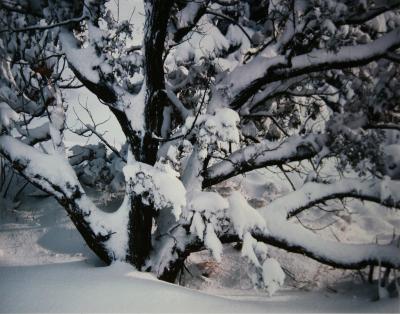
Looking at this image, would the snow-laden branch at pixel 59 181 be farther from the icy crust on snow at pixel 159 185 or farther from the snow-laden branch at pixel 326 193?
the snow-laden branch at pixel 326 193

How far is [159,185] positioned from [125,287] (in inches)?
39.5

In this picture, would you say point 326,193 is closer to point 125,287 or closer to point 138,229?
point 138,229

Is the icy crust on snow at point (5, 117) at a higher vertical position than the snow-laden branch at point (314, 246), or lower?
higher

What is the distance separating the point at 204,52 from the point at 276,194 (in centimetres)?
435

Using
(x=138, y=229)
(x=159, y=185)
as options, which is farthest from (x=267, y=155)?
(x=138, y=229)

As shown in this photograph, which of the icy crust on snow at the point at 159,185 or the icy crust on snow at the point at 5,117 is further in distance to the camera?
the icy crust on snow at the point at 5,117

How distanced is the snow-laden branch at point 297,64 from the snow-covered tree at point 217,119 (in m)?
0.01

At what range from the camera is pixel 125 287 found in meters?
3.21

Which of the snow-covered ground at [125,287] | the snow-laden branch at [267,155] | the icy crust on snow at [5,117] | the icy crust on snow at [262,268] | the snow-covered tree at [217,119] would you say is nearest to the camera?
the snow-covered ground at [125,287]

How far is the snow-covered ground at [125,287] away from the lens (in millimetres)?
2967

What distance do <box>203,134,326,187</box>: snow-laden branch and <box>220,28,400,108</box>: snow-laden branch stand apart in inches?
24.1

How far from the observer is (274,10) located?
3.62m

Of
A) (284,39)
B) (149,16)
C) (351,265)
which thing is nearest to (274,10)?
(284,39)

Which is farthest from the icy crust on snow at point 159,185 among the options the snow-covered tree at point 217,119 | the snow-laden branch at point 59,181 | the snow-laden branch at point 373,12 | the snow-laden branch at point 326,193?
the snow-laden branch at point 373,12
